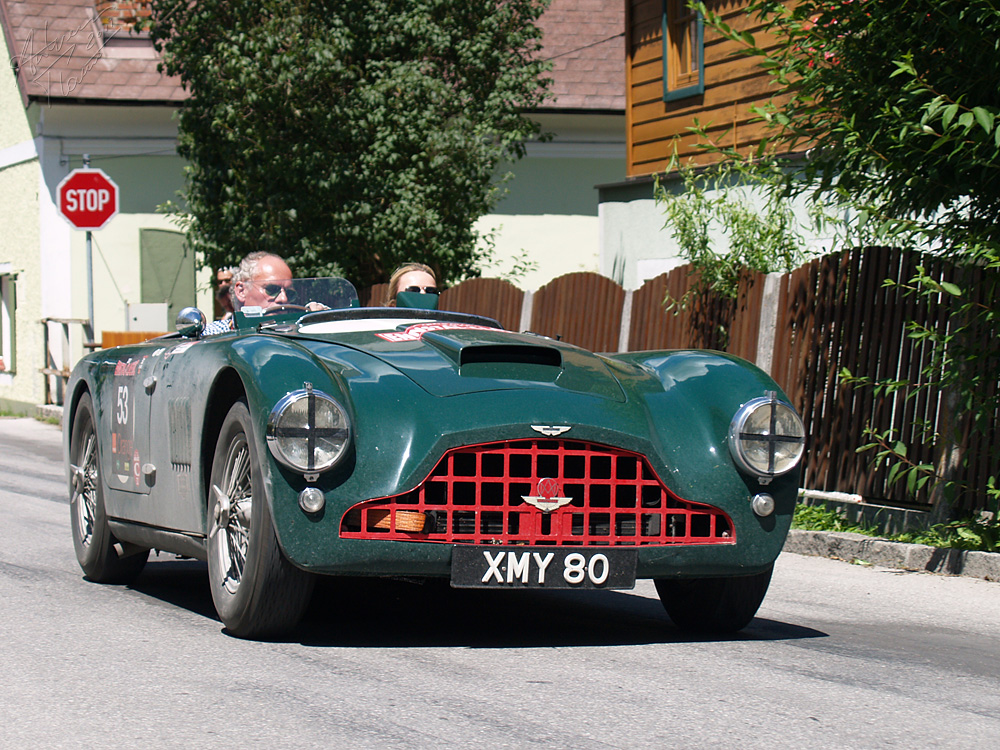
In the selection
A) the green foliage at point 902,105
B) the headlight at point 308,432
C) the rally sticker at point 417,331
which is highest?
the green foliage at point 902,105

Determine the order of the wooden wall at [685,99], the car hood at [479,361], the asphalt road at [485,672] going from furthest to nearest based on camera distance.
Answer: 1. the wooden wall at [685,99]
2. the car hood at [479,361]
3. the asphalt road at [485,672]

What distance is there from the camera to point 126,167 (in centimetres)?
2362

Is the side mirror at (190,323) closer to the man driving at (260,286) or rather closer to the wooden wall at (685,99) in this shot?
the man driving at (260,286)

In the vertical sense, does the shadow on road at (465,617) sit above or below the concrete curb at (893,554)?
above

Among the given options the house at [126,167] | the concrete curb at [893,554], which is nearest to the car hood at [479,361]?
the concrete curb at [893,554]

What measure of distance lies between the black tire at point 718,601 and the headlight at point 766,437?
38cm

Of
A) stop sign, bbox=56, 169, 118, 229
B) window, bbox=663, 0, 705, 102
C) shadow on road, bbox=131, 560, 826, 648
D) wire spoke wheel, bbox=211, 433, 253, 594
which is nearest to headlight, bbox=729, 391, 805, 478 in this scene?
shadow on road, bbox=131, 560, 826, 648

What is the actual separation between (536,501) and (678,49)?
12.3 m

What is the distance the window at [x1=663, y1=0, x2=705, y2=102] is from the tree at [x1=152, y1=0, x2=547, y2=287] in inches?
91.4

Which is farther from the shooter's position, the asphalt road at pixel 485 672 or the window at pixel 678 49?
the window at pixel 678 49

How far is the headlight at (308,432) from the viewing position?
4559 millimetres

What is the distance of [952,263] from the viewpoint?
25.4ft

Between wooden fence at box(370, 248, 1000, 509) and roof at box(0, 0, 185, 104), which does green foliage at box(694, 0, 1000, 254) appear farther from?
roof at box(0, 0, 185, 104)

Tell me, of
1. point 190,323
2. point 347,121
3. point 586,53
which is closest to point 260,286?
point 190,323
